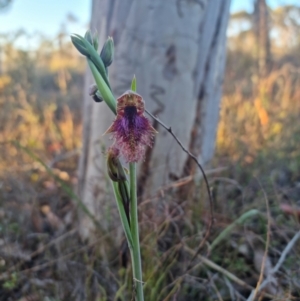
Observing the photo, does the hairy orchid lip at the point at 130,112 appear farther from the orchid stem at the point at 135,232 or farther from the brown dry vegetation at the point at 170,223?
the brown dry vegetation at the point at 170,223

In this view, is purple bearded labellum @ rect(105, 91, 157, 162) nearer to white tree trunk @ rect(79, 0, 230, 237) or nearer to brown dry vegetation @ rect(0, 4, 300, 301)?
brown dry vegetation @ rect(0, 4, 300, 301)

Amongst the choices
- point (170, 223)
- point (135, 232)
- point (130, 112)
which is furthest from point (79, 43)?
point (170, 223)

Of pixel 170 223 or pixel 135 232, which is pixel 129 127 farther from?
pixel 170 223

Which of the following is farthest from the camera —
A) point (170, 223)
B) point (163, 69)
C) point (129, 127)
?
point (163, 69)

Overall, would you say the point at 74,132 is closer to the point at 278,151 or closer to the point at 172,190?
the point at 278,151

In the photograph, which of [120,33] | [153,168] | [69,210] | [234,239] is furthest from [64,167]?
[234,239]

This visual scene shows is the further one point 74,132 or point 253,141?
point 74,132

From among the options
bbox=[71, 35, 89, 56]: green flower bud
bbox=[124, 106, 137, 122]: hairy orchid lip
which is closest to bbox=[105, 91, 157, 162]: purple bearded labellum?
bbox=[124, 106, 137, 122]: hairy orchid lip
